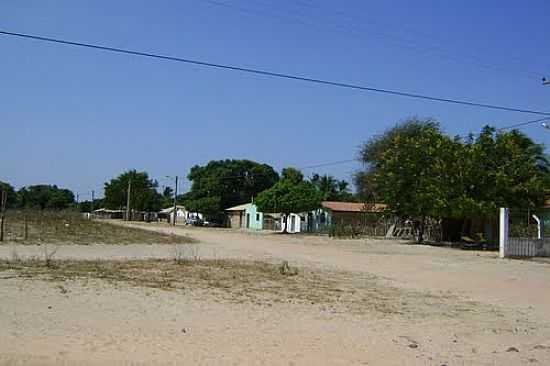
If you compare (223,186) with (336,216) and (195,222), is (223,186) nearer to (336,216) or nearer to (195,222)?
(195,222)

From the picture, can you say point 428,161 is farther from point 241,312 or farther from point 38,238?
point 241,312

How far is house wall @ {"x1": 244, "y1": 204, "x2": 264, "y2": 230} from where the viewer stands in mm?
84062

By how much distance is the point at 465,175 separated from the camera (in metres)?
38.6

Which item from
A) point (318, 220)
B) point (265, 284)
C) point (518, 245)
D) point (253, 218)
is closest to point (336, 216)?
point (318, 220)

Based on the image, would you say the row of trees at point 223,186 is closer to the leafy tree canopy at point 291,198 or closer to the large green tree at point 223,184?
the large green tree at point 223,184

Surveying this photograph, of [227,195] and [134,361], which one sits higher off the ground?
[227,195]

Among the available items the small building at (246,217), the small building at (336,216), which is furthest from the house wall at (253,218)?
the small building at (336,216)

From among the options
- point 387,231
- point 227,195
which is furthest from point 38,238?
point 227,195

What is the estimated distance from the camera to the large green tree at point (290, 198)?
63.7 metres

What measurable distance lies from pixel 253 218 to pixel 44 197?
7874 cm

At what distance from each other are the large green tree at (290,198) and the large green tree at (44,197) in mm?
85167

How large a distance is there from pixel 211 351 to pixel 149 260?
14286 mm

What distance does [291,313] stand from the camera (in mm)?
11383

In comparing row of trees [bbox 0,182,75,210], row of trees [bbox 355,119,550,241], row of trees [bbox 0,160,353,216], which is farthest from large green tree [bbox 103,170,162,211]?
row of trees [bbox 355,119,550,241]
